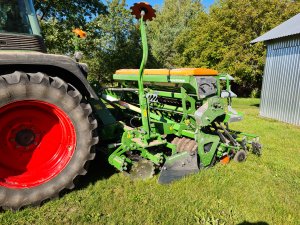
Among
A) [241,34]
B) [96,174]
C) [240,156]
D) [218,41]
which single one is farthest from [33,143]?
[218,41]

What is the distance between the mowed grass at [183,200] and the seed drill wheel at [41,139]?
0.23 m

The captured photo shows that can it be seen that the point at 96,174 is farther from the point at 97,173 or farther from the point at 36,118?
the point at 36,118

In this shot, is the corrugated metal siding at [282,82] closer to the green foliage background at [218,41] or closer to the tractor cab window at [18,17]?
the green foliage background at [218,41]

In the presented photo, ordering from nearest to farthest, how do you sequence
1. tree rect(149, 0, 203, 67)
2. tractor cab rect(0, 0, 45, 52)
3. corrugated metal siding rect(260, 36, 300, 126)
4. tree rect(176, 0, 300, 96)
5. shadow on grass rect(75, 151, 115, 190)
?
tractor cab rect(0, 0, 45, 52) → shadow on grass rect(75, 151, 115, 190) → corrugated metal siding rect(260, 36, 300, 126) → tree rect(176, 0, 300, 96) → tree rect(149, 0, 203, 67)

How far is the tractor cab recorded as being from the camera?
3258mm

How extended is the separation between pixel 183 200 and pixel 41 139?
6.10 ft

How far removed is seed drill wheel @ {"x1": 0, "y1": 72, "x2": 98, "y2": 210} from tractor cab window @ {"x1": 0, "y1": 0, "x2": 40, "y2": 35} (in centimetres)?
84

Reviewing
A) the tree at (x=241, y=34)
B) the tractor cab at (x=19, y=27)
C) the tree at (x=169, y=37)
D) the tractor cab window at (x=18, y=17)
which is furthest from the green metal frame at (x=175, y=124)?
the tree at (x=169, y=37)

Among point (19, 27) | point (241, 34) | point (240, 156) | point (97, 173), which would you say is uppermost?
point (19, 27)

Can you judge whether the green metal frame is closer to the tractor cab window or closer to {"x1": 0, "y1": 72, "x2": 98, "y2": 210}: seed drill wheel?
{"x1": 0, "y1": 72, "x2": 98, "y2": 210}: seed drill wheel

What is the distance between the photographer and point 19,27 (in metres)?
3.40

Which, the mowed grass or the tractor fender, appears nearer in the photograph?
the tractor fender

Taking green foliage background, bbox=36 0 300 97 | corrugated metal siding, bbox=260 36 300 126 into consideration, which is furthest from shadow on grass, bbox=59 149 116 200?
green foliage background, bbox=36 0 300 97

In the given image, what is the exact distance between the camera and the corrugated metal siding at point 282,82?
9.48m
